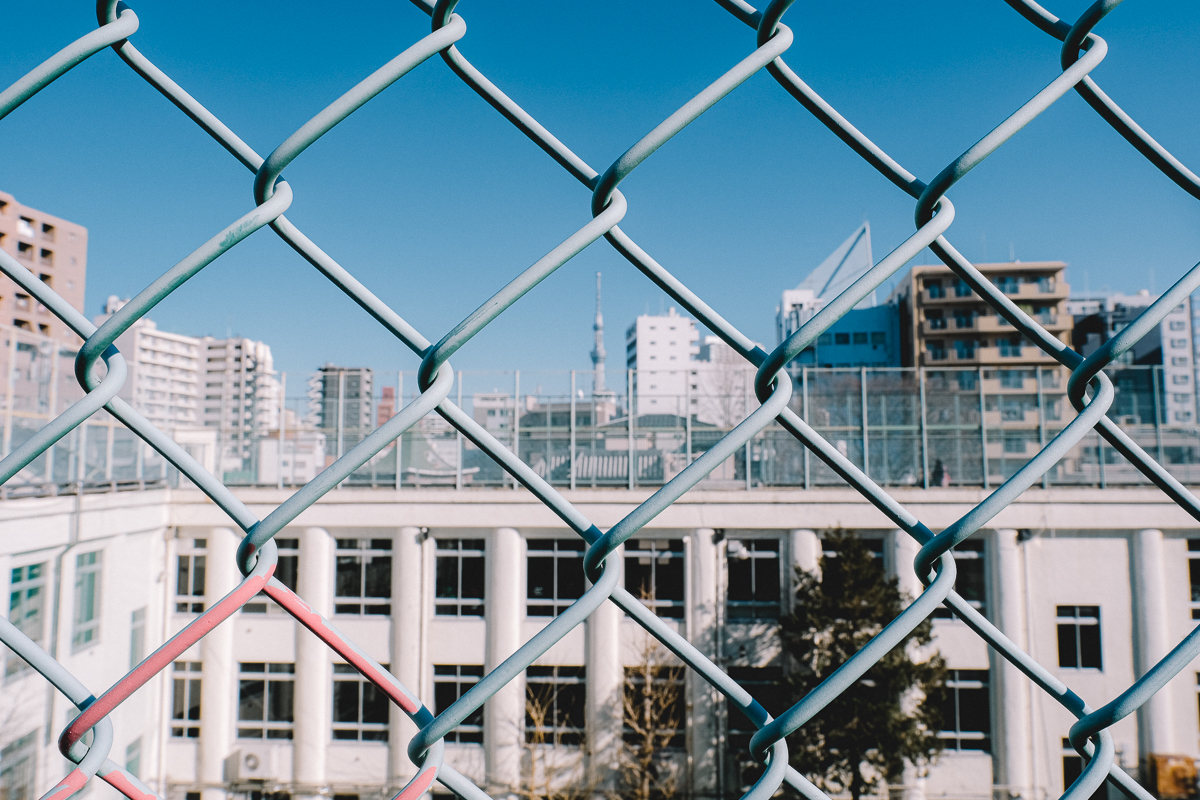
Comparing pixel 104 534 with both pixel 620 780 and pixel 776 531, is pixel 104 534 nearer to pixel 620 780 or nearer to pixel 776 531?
pixel 620 780

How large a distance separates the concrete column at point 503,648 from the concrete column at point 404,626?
4.87ft

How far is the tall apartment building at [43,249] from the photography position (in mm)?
41875

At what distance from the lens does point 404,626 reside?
14516 mm

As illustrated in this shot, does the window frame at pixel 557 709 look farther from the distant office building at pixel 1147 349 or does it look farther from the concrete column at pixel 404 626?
the distant office building at pixel 1147 349

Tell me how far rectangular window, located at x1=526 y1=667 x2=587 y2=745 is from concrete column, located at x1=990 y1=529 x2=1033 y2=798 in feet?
27.6

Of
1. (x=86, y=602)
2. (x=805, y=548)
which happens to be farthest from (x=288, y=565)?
(x=805, y=548)

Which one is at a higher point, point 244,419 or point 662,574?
point 244,419

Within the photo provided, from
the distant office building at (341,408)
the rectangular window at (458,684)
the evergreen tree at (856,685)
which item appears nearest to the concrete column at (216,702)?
the distant office building at (341,408)

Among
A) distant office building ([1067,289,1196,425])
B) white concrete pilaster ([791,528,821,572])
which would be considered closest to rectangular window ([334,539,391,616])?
white concrete pilaster ([791,528,821,572])

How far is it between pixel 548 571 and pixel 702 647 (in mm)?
3682

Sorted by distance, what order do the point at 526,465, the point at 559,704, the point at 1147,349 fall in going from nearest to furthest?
the point at 526,465 < the point at 559,704 < the point at 1147,349

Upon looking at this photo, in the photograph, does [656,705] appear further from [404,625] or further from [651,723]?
[404,625]

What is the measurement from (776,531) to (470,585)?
682 cm

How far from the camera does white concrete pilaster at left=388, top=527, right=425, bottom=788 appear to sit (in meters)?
14.1
